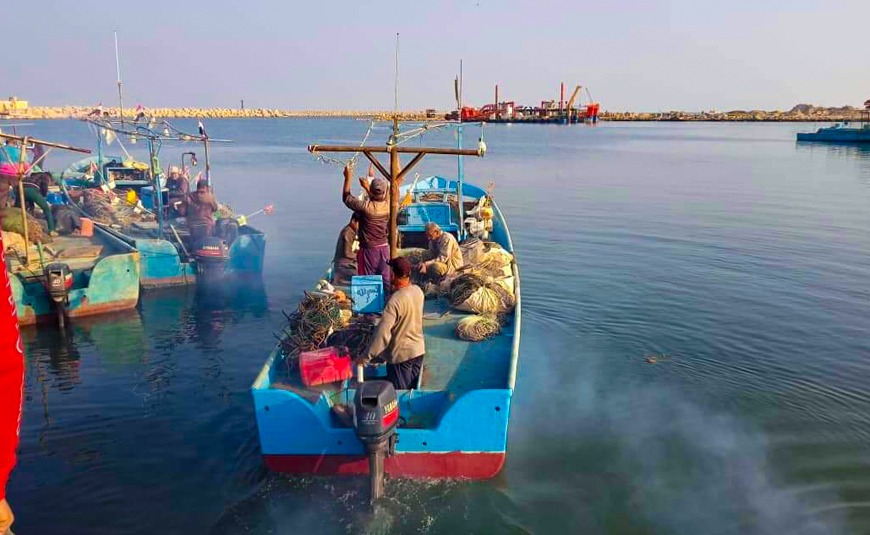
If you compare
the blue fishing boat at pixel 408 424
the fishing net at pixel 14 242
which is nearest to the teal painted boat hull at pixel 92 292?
the fishing net at pixel 14 242

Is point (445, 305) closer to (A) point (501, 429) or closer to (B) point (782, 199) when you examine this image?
(A) point (501, 429)

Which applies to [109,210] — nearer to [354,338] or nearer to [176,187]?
[176,187]

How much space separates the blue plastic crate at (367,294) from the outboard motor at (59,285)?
694cm

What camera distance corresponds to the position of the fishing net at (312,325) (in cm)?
830

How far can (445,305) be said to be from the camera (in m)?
10.3

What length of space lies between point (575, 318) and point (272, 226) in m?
13.3

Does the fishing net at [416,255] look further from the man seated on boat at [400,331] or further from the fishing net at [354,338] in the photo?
the man seated on boat at [400,331]

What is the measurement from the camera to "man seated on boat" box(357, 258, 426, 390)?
718 cm

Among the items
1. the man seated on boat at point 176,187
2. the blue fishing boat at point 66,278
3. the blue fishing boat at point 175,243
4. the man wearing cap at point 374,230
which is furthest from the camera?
the man seated on boat at point 176,187

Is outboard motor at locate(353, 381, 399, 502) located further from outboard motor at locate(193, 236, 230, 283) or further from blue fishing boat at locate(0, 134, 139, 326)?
outboard motor at locate(193, 236, 230, 283)

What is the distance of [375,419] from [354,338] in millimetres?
2160

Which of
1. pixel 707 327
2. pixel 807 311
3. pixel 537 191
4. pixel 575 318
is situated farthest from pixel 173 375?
pixel 537 191

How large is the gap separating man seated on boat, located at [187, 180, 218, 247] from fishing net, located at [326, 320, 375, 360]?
8.60 m

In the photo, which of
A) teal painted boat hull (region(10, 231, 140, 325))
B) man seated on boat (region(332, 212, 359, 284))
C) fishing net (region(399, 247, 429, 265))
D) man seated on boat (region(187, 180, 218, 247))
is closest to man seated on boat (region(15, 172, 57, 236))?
teal painted boat hull (region(10, 231, 140, 325))
